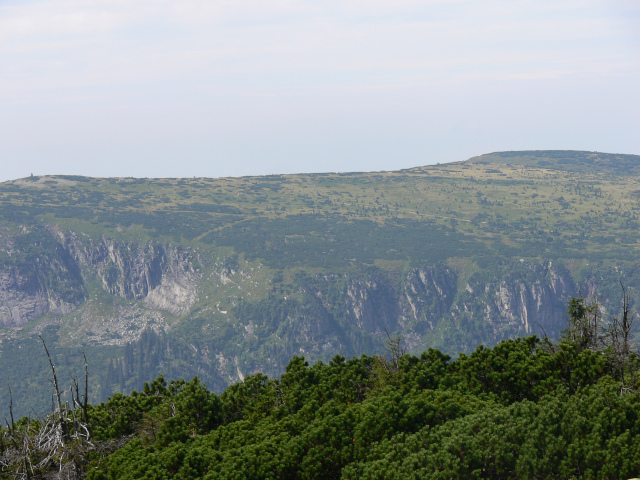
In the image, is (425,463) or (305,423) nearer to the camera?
(425,463)

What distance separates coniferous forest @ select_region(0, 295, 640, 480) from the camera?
146 ft

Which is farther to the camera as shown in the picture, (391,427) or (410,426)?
(410,426)

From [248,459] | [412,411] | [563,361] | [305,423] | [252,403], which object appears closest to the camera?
[248,459]

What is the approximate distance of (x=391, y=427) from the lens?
5259 centimetres

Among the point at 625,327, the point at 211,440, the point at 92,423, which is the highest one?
the point at 625,327

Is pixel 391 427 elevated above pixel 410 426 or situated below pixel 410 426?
above

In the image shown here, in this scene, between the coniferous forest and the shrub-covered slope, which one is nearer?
the shrub-covered slope

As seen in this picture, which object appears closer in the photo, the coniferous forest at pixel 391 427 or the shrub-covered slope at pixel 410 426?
the shrub-covered slope at pixel 410 426

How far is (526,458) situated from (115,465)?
31829mm

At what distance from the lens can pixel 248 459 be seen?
1939 inches

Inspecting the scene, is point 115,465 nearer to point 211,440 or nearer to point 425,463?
point 211,440

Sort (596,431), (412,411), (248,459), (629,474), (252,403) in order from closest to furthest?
1. (629,474)
2. (596,431)
3. (248,459)
4. (412,411)
5. (252,403)

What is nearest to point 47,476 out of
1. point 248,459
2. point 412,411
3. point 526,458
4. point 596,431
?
point 248,459

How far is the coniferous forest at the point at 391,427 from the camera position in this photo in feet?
146
